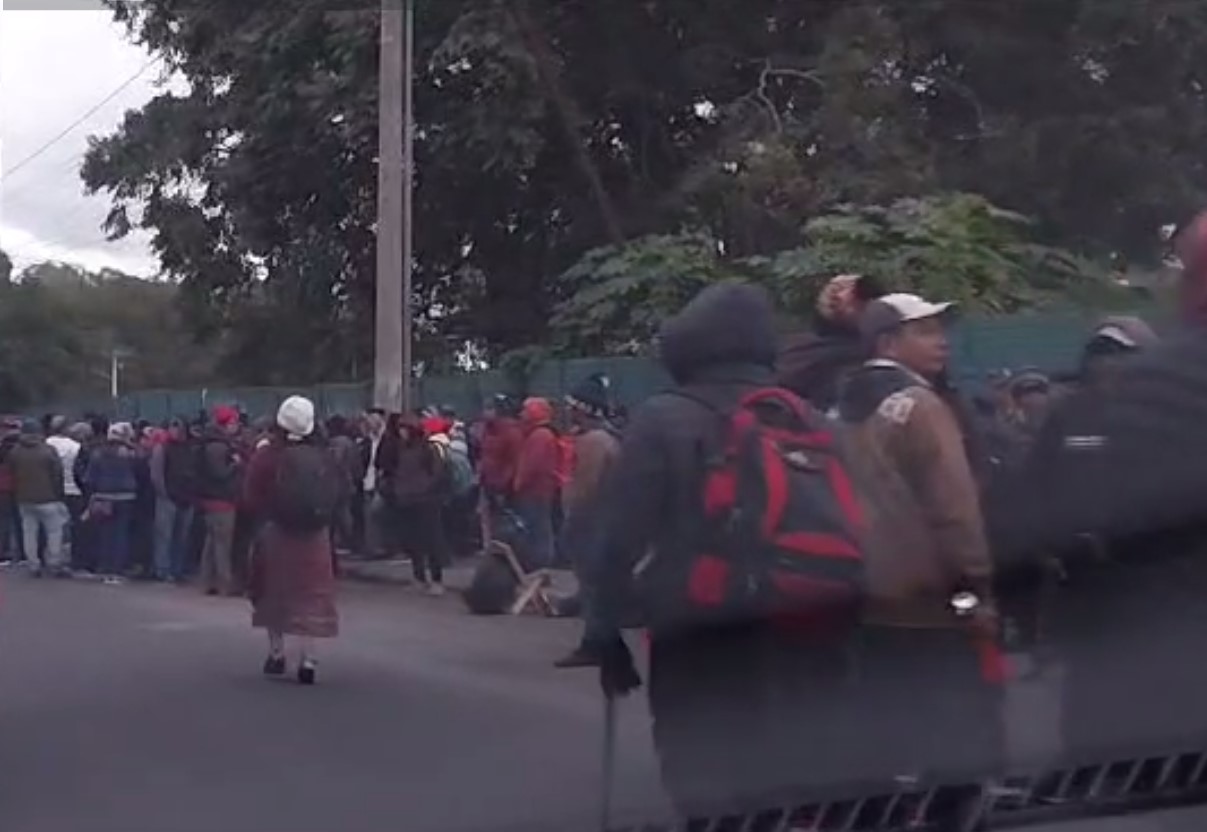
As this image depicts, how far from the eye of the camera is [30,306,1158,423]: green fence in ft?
35.6

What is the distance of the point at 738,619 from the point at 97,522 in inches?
558

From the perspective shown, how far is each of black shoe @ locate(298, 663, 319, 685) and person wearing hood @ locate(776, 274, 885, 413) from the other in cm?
451

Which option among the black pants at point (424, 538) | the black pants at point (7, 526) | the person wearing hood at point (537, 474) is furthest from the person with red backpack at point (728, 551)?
the black pants at point (7, 526)

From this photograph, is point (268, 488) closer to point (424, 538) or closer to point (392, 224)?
point (424, 538)

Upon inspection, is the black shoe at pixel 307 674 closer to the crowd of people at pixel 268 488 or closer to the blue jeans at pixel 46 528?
the crowd of people at pixel 268 488

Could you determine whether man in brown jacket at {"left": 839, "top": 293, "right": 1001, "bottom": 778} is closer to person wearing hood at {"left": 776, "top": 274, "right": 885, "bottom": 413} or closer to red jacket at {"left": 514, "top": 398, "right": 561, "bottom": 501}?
person wearing hood at {"left": 776, "top": 274, "right": 885, "bottom": 413}

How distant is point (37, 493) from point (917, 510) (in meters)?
14.6

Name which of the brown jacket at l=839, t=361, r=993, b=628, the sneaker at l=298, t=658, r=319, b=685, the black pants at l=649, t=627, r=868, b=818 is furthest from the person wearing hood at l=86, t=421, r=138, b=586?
the brown jacket at l=839, t=361, r=993, b=628

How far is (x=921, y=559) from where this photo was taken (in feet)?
19.2

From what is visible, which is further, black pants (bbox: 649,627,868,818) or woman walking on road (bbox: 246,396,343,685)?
woman walking on road (bbox: 246,396,343,685)

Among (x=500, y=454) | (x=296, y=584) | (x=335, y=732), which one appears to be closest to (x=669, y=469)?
(x=335, y=732)

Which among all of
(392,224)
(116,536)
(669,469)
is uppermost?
(392,224)

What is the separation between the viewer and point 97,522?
62.5 feet

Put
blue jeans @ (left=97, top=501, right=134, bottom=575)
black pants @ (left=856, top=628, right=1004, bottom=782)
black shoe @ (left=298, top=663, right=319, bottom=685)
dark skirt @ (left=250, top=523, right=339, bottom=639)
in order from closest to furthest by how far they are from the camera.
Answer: black pants @ (left=856, top=628, right=1004, bottom=782), black shoe @ (left=298, top=663, right=319, bottom=685), dark skirt @ (left=250, top=523, right=339, bottom=639), blue jeans @ (left=97, top=501, right=134, bottom=575)
